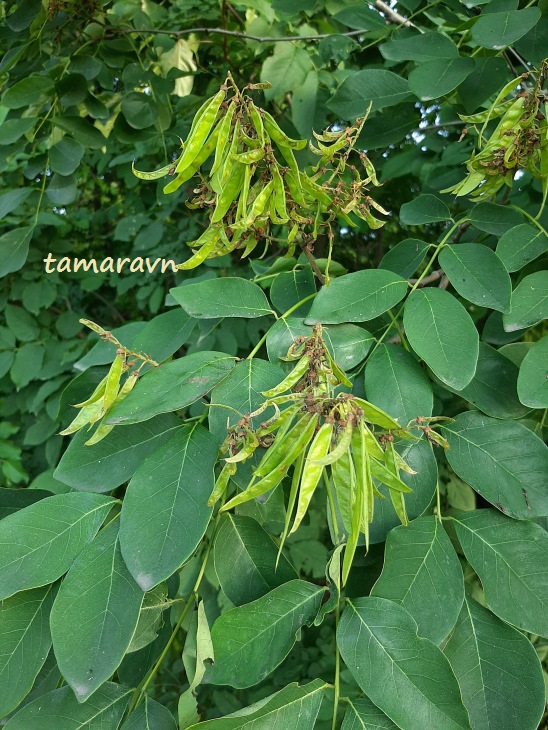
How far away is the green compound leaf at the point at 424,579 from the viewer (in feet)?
1.56

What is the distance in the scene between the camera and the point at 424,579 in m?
0.49

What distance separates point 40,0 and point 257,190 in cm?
73

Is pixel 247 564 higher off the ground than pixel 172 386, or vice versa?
pixel 172 386

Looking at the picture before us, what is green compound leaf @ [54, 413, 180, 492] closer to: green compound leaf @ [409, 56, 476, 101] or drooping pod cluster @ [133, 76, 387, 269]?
drooping pod cluster @ [133, 76, 387, 269]

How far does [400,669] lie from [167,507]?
190 mm

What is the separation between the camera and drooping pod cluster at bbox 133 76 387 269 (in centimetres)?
52

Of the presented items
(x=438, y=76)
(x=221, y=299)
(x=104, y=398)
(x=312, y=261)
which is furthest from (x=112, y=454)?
(x=438, y=76)

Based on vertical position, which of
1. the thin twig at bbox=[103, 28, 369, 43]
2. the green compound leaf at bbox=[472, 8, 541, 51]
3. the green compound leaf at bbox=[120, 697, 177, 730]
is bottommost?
the green compound leaf at bbox=[120, 697, 177, 730]

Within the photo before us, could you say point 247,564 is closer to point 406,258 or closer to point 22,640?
point 22,640

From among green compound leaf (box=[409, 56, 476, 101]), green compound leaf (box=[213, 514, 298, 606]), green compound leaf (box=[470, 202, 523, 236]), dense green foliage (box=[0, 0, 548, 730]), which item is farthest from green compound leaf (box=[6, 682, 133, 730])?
green compound leaf (box=[409, 56, 476, 101])

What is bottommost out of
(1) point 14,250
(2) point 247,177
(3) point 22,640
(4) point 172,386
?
(1) point 14,250

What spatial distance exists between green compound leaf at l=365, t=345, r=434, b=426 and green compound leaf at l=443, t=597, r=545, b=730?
0.16 metres

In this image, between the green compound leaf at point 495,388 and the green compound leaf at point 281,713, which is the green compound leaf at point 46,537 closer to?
the green compound leaf at point 281,713

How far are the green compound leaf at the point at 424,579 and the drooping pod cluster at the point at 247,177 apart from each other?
28 cm
